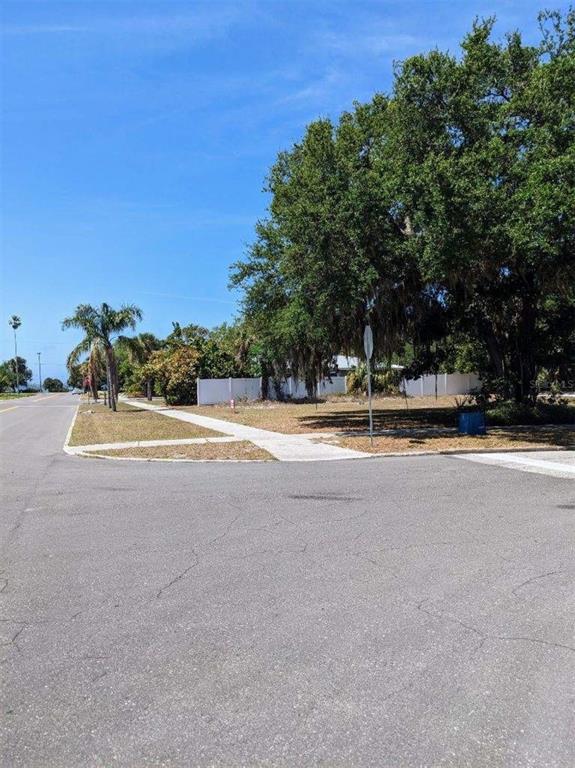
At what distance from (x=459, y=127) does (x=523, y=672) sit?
15993mm

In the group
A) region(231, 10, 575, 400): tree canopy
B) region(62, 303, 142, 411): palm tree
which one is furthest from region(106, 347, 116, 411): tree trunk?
region(231, 10, 575, 400): tree canopy

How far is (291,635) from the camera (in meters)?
4.41

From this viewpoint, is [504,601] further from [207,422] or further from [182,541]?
[207,422]

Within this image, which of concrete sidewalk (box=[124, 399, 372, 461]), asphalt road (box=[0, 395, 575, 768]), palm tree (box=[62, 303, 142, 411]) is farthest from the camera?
palm tree (box=[62, 303, 142, 411])

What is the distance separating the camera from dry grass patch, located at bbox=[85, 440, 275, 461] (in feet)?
48.4

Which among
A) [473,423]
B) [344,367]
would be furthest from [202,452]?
[344,367]

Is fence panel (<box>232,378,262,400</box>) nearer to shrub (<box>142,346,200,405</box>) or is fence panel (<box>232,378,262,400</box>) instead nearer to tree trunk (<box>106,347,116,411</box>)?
shrub (<box>142,346,200,405</box>)

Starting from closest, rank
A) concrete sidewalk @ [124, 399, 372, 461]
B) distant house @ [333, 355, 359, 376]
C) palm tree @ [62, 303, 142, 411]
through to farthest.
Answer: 1. concrete sidewalk @ [124, 399, 372, 461]
2. palm tree @ [62, 303, 142, 411]
3. distant house @ [333, 355, 359, 376]

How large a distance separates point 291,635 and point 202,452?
11417 mm

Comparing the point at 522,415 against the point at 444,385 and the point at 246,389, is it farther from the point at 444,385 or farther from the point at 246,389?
the point at 444,385

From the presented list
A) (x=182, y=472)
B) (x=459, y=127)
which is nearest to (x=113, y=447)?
(x=182, y=472)

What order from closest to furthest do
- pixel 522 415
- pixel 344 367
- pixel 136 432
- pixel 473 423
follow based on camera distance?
pixel 473 423, pixel 136 432, pixel 522 415, pixel 344 367

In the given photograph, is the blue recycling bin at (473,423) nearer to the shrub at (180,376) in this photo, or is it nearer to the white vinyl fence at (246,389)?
the white vinyl fence at (246,389)

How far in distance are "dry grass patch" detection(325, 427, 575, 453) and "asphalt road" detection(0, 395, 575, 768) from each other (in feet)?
21.2
